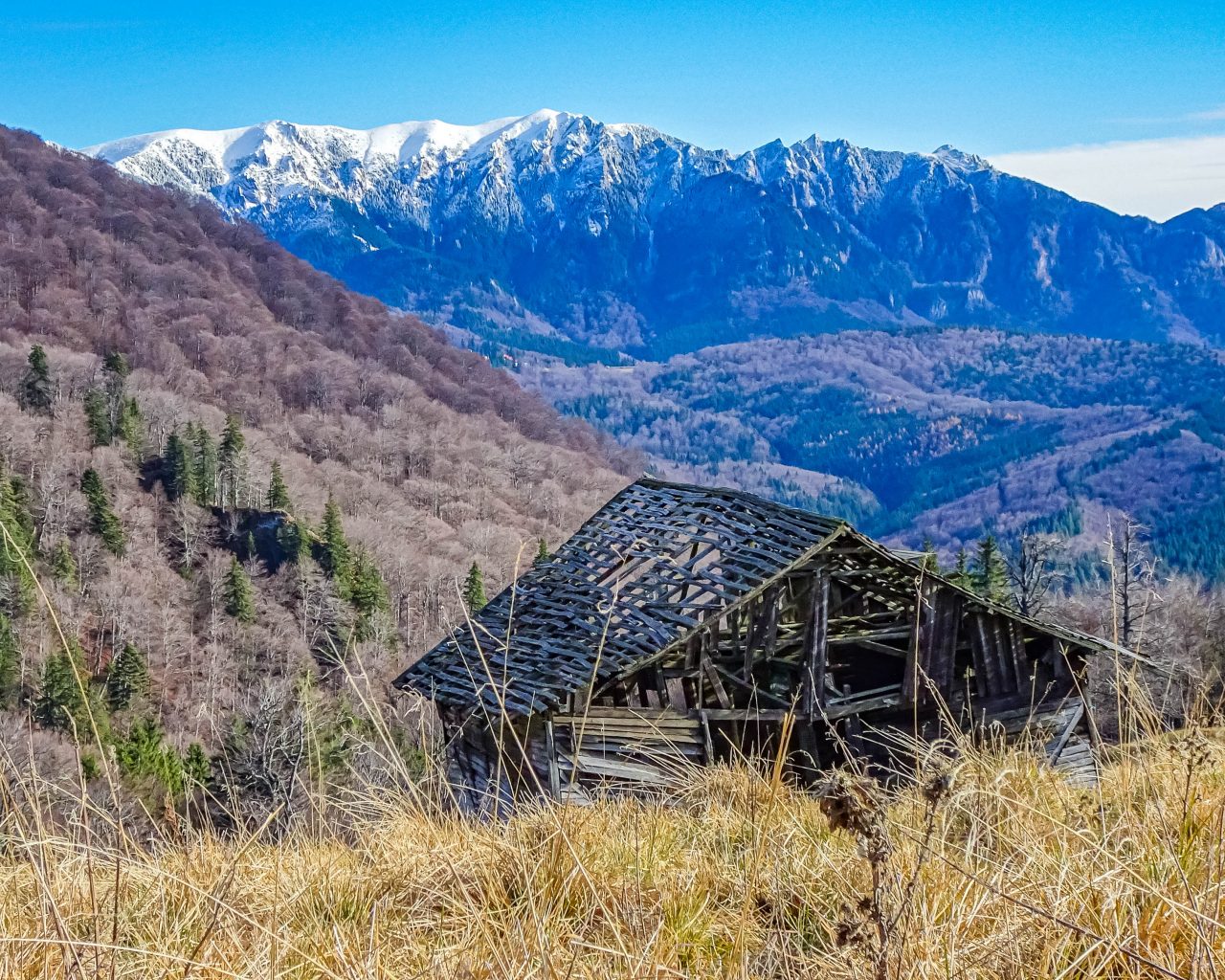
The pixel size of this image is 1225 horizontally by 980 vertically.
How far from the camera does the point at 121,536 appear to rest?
197 feet

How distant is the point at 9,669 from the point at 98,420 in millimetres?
30670

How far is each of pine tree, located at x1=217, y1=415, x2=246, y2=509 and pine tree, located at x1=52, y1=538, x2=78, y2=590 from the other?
13.2 meters

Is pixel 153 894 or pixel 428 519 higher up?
pixel 153 894

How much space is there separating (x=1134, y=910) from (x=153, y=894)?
101 inches

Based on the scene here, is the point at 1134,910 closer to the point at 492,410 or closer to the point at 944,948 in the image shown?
the point at 944,948

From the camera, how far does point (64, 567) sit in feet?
176

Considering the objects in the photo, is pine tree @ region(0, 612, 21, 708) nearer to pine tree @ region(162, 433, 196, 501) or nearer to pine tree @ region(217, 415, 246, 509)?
pine tree @ region(162, 433, 196, 501)

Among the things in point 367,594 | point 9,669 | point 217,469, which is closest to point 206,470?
point 217,469

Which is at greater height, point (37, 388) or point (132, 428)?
point (37, 388)

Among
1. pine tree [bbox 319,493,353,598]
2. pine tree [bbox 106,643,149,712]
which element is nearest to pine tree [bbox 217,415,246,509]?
pine tree [bbox 319,493,353,598]

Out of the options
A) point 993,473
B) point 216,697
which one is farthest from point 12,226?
point 993,473

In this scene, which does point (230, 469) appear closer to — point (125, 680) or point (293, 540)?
point (293, 540)

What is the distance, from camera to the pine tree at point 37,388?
74938mm

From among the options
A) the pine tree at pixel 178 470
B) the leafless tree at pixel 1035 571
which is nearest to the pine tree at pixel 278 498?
the pine tree at pixel 178 470
